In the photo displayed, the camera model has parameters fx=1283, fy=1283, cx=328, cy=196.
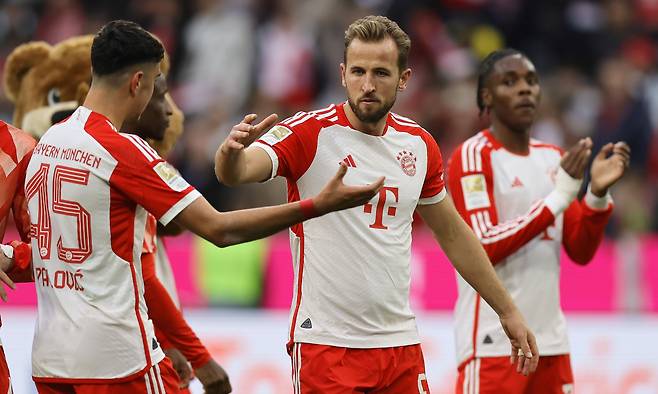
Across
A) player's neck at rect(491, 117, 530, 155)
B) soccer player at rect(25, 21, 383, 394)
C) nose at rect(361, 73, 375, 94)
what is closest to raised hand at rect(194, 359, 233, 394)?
soccer player at rect(25, 21, 383, 394)

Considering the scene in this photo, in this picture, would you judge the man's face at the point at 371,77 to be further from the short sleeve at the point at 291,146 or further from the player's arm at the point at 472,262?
the player's arm at the point at 472,262

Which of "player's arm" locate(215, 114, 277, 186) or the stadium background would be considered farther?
the stadium background

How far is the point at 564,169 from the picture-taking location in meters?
6.84

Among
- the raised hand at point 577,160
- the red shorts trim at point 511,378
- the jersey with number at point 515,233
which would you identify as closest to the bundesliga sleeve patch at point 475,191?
the jersey with number at point 515,233

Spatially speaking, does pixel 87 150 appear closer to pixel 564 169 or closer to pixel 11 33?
pixel 564 169

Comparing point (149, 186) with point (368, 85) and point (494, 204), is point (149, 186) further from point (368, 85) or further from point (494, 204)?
point (494, 204)

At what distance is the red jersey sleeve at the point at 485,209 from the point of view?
6.68 meters

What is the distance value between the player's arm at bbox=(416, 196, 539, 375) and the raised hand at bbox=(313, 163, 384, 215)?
1.28 meters

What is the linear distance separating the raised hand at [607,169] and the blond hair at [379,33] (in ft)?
5.60

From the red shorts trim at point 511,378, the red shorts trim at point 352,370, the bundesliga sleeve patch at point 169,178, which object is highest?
the bundesliga sleeve patch at point 169,178

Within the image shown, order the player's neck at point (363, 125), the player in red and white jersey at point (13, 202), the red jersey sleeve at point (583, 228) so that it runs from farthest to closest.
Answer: the red jersey sleeve at point (583, 228), the player's neck at point (363, 125), the player in red and white jersey at point (13, 202)

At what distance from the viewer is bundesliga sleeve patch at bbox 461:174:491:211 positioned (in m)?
6.84

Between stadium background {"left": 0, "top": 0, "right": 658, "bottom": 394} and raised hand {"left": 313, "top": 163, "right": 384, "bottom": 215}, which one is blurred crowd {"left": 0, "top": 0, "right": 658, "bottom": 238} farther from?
raised hand {"left": 313, "top": 163, "right": 384, "bottom": 215}

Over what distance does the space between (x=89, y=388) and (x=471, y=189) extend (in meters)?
2.59
